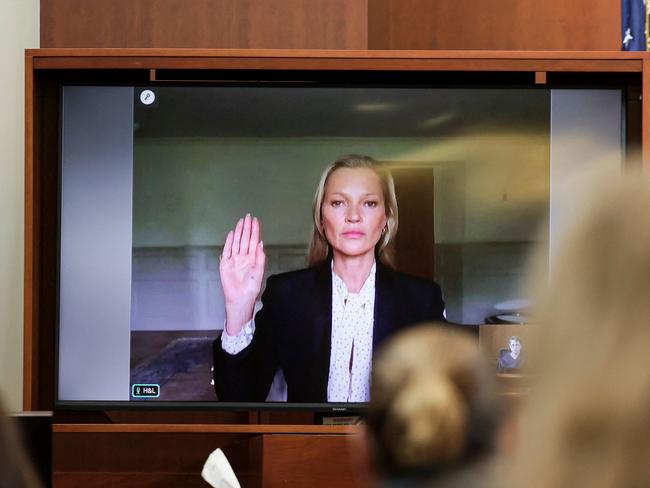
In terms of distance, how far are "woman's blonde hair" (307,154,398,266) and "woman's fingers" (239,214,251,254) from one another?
7.6 inches

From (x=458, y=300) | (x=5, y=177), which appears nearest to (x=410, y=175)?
(x=458, y=300)

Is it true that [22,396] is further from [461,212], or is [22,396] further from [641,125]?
[641,125]

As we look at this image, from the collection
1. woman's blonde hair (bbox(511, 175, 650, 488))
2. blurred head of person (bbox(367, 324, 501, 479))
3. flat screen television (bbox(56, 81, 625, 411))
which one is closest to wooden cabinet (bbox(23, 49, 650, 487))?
flat screen television (bbox(56, 81, 625, 411))

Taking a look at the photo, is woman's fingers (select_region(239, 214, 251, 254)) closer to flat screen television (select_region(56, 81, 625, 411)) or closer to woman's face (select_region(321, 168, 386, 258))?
flat screen television (select_region(56, 81, 625, 411))

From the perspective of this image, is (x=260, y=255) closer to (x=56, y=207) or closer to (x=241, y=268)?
(x=241, y=268)

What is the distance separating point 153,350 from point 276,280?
432 millimetres

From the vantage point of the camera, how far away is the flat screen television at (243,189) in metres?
3.32

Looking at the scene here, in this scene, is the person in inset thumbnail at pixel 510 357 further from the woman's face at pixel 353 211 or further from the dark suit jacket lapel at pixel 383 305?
the woman's face at pixel 353 211

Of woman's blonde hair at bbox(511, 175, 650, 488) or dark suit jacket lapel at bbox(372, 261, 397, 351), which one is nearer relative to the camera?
woman's blonde hair at bbox(511, 175, 650, 488)

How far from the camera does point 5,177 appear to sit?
333cm

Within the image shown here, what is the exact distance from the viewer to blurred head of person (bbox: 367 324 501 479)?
3.00 feet

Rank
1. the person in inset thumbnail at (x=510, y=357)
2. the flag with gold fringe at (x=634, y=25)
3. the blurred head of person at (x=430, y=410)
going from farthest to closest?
1. the flag with gold fringe at (x=634, y=25)
2. the person in inset thumbnail at (x=510, y=357)
3. the blurred head of person at (x=430, y=410)

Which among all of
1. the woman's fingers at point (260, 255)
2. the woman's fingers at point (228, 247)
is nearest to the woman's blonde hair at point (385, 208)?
the woman's fingers at point (260, 255)

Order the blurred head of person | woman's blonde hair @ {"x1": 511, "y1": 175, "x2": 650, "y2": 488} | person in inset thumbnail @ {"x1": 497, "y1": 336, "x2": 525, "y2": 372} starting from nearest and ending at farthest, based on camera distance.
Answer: woman's blonde hair @ {"x1": 511, "y1": 175, "x2": 650, "y2": 488}, the blurred head of person, person in inset thumbnail @ {"x1": 497, "y1": 336, "x2": 525, "y2": 372}
